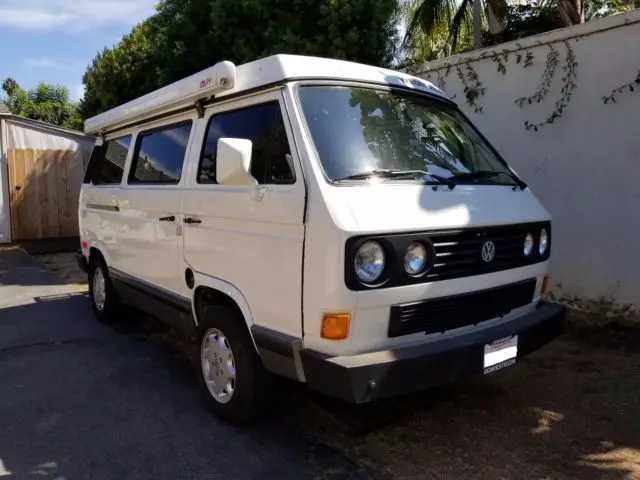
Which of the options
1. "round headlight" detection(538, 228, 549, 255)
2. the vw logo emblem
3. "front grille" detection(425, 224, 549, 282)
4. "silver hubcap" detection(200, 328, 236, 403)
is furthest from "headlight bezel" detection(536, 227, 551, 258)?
"silver hubcap" detection(200, 328, 236, 403)

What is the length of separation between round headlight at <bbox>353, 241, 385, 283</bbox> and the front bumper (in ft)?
1.36

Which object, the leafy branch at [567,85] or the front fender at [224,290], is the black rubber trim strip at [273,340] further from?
the leafy branch at [567,85]

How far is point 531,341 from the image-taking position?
3.82 meters

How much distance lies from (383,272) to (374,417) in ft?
4.11

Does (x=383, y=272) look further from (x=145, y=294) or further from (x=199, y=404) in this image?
(x=145, y=294)

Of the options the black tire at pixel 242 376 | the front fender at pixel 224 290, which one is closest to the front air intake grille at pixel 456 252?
the front fender at pixel 224 290

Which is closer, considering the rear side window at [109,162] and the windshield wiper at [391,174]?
the windshield wiper at [391,174]

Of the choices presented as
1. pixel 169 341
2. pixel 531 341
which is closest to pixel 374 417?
pixel 531 341

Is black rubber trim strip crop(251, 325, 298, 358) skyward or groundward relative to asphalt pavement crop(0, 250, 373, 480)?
skyward

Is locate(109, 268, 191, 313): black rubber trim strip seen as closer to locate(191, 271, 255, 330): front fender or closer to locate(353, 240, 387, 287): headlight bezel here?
locate(191, 271, 255, 330): front fender

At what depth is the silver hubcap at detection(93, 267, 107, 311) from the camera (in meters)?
6.63

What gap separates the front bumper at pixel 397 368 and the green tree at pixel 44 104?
30958 mm

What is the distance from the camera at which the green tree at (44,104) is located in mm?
31875

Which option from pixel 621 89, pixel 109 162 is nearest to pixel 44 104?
pixel 109 162
